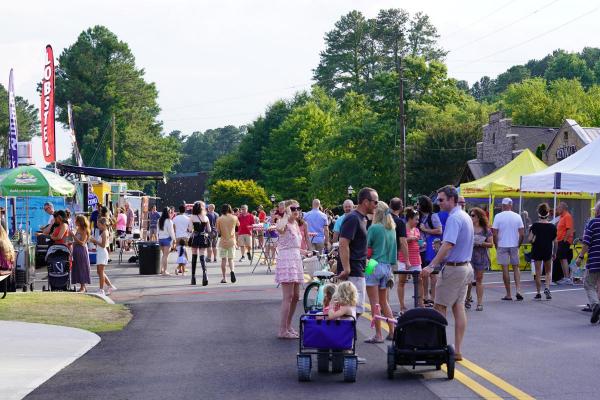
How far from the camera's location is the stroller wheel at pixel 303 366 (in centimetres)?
1020

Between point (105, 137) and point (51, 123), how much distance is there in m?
66.2

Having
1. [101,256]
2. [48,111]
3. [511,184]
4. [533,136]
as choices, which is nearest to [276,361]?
[101,256]

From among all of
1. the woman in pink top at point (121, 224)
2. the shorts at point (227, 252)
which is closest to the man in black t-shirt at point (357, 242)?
the shorts at point (227, 252)

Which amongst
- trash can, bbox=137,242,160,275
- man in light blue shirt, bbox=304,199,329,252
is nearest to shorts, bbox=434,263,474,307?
man in light blue shirt, bbox=304,199,329,252

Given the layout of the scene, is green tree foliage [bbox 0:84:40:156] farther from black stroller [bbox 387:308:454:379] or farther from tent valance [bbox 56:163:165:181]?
black stroller [bbox 387:308:454:379]

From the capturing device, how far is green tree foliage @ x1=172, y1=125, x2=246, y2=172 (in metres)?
185

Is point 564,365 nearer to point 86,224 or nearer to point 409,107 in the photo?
point 86,224

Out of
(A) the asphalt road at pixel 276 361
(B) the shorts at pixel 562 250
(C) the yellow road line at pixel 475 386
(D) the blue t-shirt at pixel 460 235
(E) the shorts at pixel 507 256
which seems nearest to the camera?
(C) the yellow road line at pixel 475 386

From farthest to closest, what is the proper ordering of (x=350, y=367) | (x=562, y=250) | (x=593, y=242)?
(x=562, y=250) → (x=593, y=242) → (x=350, y=367)

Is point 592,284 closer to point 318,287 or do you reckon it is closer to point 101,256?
point 318,287

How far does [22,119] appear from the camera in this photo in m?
143

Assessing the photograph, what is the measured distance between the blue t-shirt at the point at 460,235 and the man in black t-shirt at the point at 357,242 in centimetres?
122

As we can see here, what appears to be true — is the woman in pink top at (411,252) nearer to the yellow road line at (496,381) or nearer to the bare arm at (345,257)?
the bare arm at (345,257)

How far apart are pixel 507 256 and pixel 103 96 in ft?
275
